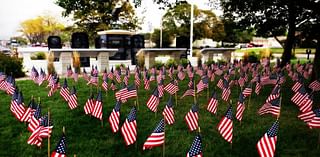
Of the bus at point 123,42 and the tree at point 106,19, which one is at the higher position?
the tree at point 106,19

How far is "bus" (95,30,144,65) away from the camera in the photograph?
85.6 feet

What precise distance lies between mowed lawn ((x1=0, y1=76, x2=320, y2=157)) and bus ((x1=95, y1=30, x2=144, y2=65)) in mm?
15717

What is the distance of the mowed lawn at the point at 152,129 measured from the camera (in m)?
6.58

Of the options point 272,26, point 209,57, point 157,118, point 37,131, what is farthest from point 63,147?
point 209,57

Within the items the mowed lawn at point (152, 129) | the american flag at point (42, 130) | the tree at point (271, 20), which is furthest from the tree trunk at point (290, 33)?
the american flag at point (42, 130)

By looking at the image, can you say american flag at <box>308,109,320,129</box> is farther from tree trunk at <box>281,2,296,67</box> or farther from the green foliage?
the green foliage

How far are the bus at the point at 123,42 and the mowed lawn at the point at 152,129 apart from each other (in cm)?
1572

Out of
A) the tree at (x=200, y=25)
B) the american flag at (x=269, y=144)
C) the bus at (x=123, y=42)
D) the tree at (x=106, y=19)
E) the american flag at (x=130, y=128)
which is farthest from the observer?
the tree at (x=200, y=25)

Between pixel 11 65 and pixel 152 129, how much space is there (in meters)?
11.6

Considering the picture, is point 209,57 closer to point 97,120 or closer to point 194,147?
point 97,120

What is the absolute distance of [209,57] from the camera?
1019 inches

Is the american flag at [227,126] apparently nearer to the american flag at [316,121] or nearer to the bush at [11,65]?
the american flag at [316,121]

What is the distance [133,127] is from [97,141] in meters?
1.39

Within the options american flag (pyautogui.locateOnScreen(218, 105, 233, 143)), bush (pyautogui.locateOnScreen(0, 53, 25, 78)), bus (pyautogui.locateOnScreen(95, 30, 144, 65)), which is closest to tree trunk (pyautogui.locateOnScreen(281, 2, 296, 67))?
bus (pyautogui.locateOnScreen(95, 30, 144, 65))
